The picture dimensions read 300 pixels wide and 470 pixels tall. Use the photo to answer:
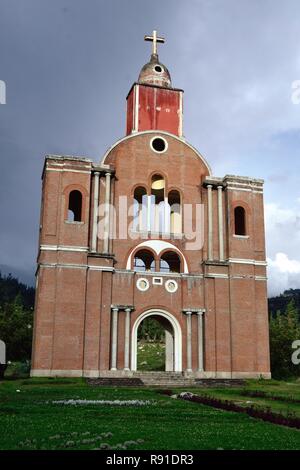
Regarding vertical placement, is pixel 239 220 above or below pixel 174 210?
below

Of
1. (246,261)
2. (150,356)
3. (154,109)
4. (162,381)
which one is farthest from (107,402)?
(150,356)

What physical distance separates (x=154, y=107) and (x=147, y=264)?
1037cm

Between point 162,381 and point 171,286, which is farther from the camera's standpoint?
point 171,286

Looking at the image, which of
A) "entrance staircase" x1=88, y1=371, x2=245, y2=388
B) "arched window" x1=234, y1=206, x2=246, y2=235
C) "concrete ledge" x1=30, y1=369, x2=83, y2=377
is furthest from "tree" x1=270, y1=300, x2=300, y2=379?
"concrete ledge" x1=30, y1=369, x2=83, y2=377

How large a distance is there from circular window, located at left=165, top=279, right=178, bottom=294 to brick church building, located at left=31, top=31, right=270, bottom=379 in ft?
0.39

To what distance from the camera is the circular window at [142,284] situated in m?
31.8

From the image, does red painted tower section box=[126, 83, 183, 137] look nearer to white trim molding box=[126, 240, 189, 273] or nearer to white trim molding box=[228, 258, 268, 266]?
white trim molding box=[126, 240, 189, 273]

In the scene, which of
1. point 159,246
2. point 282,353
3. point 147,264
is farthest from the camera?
point 282,353

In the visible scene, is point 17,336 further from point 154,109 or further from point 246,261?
point 154,109

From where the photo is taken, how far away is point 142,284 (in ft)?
105

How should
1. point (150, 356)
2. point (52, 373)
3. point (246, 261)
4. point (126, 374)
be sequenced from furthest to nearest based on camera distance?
point (150, 356) → point (246, 261) → point (126, 374) → point (52, 373)

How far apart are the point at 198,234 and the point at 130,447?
24.5 m

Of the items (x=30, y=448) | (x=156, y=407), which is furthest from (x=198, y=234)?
(x=30, y=448)

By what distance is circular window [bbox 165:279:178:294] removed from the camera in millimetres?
32250
